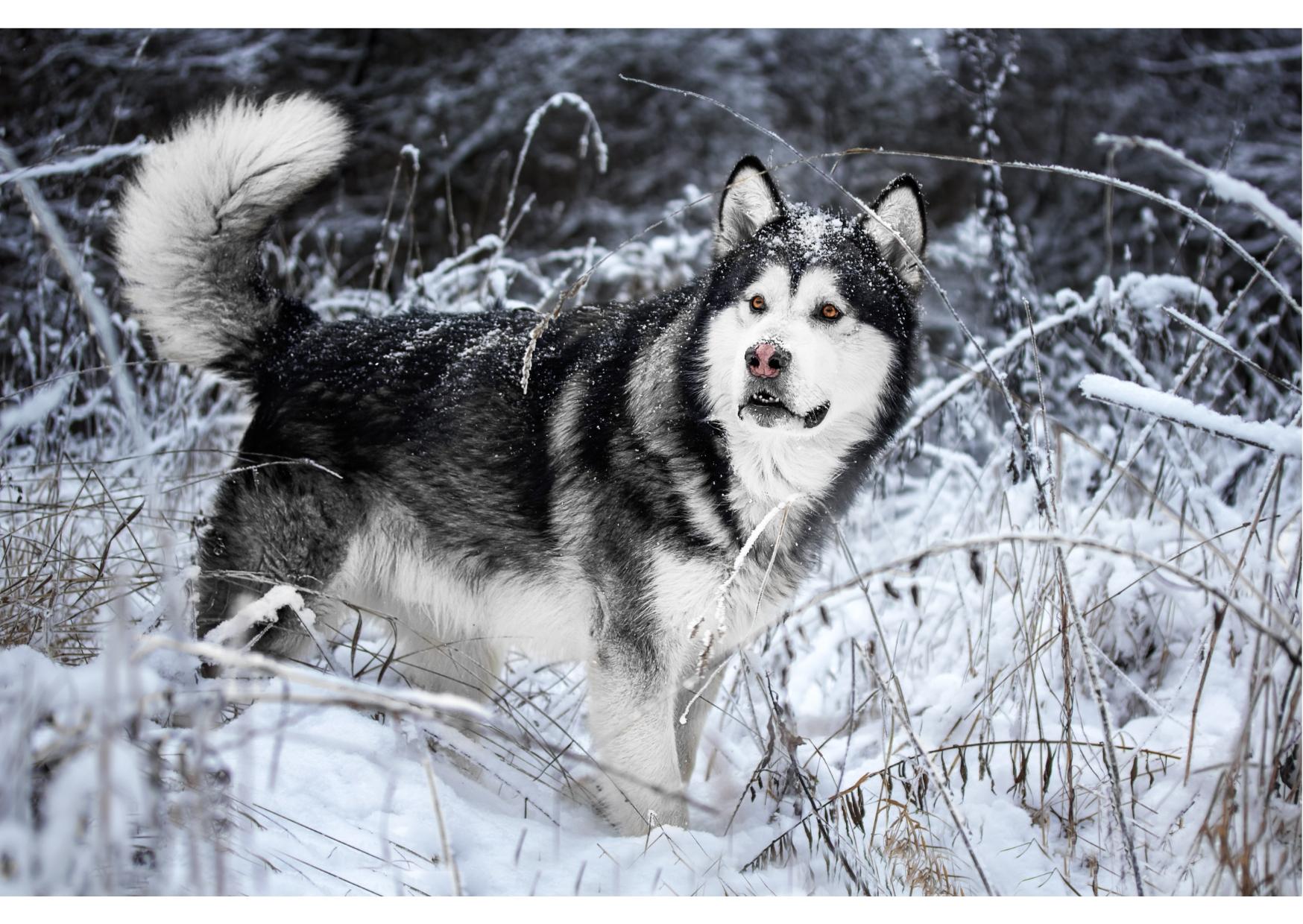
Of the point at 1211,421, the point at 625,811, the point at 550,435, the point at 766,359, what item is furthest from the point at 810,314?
the point at 625,811

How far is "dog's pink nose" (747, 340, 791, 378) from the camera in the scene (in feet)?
6.54

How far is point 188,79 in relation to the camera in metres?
3.50

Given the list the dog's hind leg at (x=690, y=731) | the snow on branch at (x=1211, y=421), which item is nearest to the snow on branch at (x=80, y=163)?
the dog's hind leg at (x=690, y=731)

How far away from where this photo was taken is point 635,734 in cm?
228

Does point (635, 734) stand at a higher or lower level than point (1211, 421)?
lower

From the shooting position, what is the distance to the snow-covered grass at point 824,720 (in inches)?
59.2

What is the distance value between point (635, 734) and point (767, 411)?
839 millimetres

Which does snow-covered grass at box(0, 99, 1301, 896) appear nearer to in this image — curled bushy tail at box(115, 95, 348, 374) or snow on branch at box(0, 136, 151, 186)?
curled bushy tail at box(115, 95, 348, 374)

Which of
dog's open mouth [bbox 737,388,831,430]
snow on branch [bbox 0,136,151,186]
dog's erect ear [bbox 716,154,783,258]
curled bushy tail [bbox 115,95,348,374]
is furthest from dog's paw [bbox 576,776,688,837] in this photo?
snow on branch [bbox 0,136,151,186]

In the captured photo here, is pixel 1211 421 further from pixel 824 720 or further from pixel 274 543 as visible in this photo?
pixel 274 543

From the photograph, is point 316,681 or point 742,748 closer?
point 316,681

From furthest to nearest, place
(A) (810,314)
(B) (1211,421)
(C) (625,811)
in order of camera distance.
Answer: (C) (625,811), (A) (810,314), (B) (1211,421)

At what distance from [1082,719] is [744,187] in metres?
1.69

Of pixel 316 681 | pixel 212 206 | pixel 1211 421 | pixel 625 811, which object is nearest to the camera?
pixel 316 681
